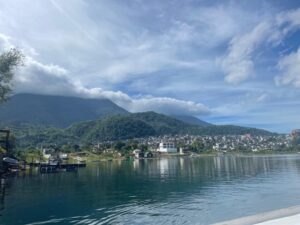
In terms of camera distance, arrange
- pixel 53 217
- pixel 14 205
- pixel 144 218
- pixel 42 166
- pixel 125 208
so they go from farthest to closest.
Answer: pixel 42 166, pixel 14 205, pixel 125 208, pixel 53 217, pixel 144 218

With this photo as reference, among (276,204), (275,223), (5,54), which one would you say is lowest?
(276,204)

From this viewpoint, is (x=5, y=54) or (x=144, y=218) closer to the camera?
(x=144, y=218)

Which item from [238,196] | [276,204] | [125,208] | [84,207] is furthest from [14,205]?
[276,204]

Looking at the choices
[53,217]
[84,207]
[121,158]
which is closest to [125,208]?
[84,207]

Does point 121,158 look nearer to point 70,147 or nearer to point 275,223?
point 70,147

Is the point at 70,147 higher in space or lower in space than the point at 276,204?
higher

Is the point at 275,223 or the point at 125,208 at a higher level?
the point at 275,223

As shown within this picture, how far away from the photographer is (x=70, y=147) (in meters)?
200

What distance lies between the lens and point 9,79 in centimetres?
3894

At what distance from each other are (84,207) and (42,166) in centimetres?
8128

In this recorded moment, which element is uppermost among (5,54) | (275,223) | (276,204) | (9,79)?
(5,54)

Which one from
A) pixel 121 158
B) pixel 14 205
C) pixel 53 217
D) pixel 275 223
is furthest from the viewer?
pixel 121 158

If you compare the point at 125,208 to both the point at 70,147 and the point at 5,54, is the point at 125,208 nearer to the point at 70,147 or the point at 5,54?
the point at 5,54

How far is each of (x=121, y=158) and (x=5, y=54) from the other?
530 ft
